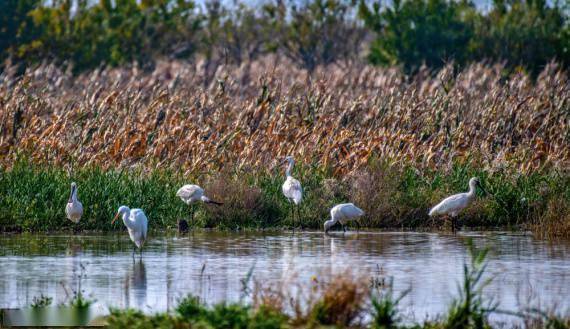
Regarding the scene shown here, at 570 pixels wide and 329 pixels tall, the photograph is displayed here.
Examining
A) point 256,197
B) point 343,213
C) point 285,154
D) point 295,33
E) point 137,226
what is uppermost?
point 295,33

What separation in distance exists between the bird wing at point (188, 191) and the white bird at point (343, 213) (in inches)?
80.4

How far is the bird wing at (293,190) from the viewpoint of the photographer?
1848 cm

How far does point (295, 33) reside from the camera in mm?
64812

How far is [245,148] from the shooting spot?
2152cm

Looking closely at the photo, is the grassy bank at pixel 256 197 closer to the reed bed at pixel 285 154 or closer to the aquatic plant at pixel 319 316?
the reed bed at pixel 285 154

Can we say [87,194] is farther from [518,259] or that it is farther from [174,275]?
[518,259]

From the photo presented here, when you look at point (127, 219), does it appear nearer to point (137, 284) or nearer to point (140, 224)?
point (140, 224)

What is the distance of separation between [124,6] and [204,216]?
42.9m

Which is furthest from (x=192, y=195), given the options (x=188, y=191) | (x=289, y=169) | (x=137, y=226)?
(x=137, y=226)

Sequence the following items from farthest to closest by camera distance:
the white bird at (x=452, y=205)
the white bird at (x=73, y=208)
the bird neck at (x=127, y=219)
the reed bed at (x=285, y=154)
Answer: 1. the reed bed at (x=285, y=154)
2. the white bird at (x=452, y=205)
3. the white bird at (x=73, y=208)
4. the bird neck at (x=127, y=219)

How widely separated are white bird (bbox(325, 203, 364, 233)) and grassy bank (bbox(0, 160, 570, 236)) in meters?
1.07

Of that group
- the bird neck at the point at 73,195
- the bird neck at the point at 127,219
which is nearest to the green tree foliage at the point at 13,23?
the bird neck at the point at 73,195

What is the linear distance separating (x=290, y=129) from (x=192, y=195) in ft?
14.6

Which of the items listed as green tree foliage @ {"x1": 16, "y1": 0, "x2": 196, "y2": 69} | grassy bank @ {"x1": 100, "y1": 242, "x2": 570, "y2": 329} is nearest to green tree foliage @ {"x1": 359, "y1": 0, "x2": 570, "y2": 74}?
green tree foliage @ {"x1": 16, "y1": 0, "x2": 196, "y2": 69}
